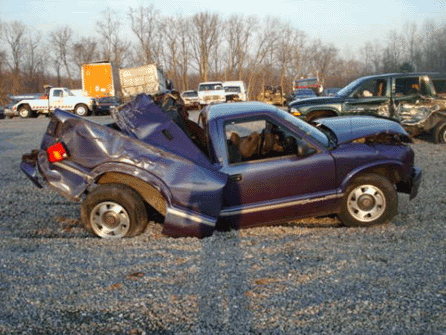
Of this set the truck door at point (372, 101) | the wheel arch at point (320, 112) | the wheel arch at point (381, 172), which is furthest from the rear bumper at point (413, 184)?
the truck door at point (372, 101)

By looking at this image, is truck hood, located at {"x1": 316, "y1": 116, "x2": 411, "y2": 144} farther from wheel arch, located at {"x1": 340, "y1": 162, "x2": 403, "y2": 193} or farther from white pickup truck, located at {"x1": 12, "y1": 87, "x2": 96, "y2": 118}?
white pickup truck, located at {"x1": 12, "y1": 87, "x2": 96, "y2": 118}

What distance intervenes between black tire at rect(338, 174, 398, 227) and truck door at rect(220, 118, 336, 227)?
231 mm

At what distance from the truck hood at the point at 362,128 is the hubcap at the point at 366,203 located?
2.16ft

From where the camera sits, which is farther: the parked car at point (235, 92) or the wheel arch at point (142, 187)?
the parked car at point (235, 92)

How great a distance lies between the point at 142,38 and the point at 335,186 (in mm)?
65234

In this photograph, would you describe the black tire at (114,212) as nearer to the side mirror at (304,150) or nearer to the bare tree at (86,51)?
the side mirror at (304,150)

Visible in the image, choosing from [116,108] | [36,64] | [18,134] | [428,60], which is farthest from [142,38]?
[116,108]

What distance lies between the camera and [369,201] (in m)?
5.63

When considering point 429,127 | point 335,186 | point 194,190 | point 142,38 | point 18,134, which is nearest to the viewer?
point 194,190

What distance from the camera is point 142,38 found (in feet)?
219

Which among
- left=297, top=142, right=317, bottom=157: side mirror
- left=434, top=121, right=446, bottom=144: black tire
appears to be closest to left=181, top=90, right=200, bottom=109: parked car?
left=434, top=121, right=446, bottom=144: black tire

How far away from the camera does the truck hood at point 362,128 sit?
5809 mm

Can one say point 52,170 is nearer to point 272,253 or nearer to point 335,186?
point 272,253

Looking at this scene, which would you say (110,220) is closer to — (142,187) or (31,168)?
(142,187)
